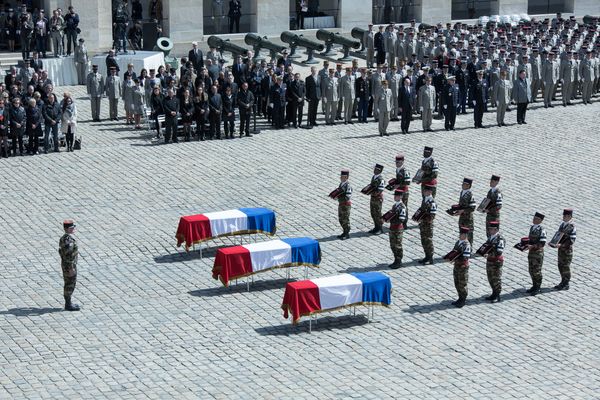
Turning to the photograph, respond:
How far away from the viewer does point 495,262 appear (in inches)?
830

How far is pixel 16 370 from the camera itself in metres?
18.2

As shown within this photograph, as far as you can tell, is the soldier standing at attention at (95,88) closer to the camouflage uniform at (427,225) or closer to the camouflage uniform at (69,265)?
the camouflage uniform at (427,225)

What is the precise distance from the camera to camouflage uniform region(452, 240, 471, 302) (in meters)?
20.8

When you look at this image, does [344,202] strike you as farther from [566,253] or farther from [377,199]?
[566,253]

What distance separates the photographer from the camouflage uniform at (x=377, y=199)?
24391 mm

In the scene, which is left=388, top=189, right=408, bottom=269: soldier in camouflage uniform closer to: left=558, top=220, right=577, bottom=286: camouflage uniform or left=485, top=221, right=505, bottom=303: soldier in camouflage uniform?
left=485, top=221, right=505, bottom=303: soldier in camouflage uniform

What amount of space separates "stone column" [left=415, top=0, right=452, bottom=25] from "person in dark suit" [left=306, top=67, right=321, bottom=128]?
51.4 ft

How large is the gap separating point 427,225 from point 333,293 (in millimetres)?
3619

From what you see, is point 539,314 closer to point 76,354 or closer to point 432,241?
point 432,241

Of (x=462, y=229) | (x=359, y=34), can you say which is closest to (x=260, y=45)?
(x=359, y=34)

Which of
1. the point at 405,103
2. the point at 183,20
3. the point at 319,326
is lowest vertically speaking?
the point at 319,326

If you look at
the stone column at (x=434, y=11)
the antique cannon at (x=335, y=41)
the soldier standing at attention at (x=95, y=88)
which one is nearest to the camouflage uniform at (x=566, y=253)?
the soldier standing at attention at (x=95, y=88)

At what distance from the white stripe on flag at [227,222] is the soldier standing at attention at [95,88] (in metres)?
10.9

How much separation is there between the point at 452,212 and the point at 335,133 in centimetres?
983
